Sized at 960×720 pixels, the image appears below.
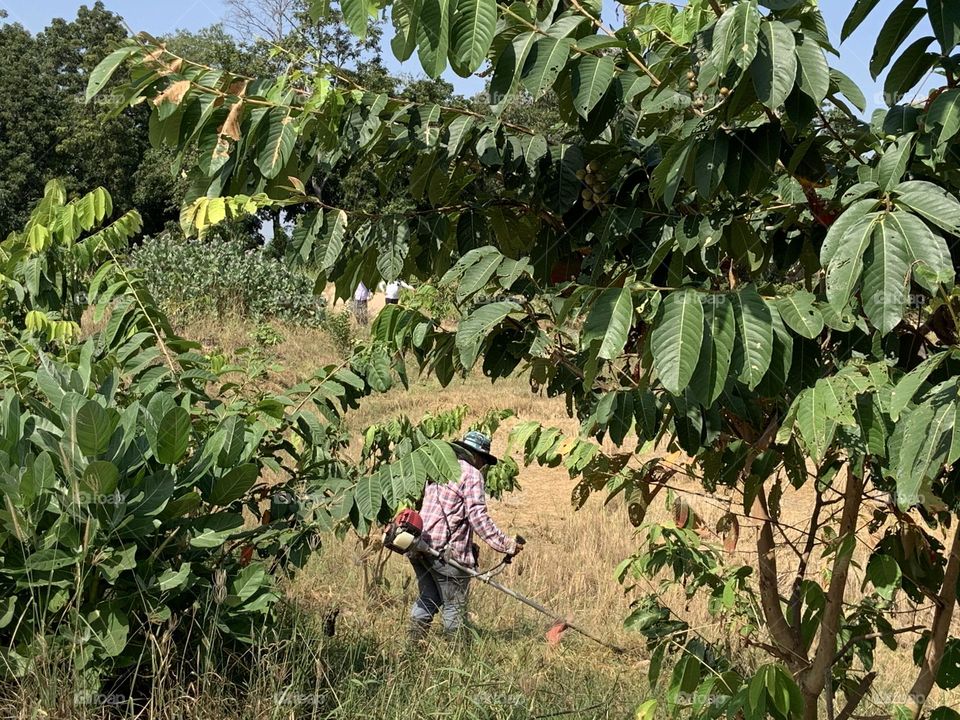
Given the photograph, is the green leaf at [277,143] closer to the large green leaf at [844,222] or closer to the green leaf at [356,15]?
the green leaf at [356,15]

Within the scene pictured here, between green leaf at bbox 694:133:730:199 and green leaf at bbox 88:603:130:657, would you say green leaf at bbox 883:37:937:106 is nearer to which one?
green leaf at bbox 694:133:730:199

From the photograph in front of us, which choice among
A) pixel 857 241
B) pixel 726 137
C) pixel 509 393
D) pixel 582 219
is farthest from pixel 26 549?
pixel 509 393

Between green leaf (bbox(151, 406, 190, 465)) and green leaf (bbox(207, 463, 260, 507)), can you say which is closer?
green leaf (bbox(151, 406, 190, 465))

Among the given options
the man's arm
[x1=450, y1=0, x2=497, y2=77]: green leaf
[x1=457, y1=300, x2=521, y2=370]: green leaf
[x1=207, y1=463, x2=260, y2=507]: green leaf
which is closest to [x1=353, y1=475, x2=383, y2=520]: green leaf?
[x1=207, y1=463, x2=260, y2=507]: green leaf

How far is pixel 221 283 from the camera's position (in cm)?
1900

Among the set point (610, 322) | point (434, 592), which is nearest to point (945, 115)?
point (610, 322)

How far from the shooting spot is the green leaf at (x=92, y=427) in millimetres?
2842

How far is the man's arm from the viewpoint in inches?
235

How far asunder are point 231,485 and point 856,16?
7.63 feet

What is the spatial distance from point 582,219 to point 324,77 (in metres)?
0.72

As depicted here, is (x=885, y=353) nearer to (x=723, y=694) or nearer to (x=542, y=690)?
(x=723, y=694)

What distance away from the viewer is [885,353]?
2.12 m

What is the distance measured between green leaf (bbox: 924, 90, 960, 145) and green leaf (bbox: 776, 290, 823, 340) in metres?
0.37

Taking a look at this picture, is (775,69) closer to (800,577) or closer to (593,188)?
(593,188)
